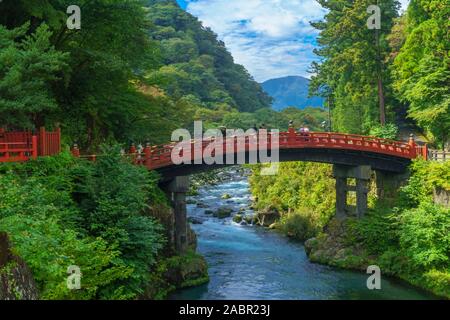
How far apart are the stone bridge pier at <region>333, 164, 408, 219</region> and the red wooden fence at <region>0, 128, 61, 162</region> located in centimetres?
2140

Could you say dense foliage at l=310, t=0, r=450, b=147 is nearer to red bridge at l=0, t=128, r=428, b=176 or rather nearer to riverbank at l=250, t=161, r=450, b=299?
red bridge at l=0, t=128, r=428, b=176

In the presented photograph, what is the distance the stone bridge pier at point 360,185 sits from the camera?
34281 millimetres

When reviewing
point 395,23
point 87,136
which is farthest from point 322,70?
point 87,136

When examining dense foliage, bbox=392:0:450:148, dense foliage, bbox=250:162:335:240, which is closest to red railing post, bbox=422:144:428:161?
dense foliage, bbox=392:0:450:148

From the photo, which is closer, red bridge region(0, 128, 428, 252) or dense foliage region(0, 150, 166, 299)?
dense foliage region(0, 150, 166, 299)

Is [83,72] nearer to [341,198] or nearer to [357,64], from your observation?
[341,198]

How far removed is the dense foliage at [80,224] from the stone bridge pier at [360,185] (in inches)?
722

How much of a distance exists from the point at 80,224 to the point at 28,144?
4976 mm

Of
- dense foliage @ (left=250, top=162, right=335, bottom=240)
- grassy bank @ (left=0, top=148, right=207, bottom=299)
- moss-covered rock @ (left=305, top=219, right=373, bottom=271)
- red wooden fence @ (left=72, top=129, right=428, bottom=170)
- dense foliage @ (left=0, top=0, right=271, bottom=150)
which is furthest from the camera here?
dense foliage @ (left=250, top=162, right=335, bottom=240)

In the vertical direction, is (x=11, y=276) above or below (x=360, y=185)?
below

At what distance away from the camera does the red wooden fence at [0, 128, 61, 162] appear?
19.8m

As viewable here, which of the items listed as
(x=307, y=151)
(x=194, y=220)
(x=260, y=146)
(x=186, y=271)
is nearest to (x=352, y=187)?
(x=307, y=151)

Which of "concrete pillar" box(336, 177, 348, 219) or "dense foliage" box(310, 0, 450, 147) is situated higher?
"dense foliage" box(310, 0, 450, 147)

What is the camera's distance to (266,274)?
29.3 meters
